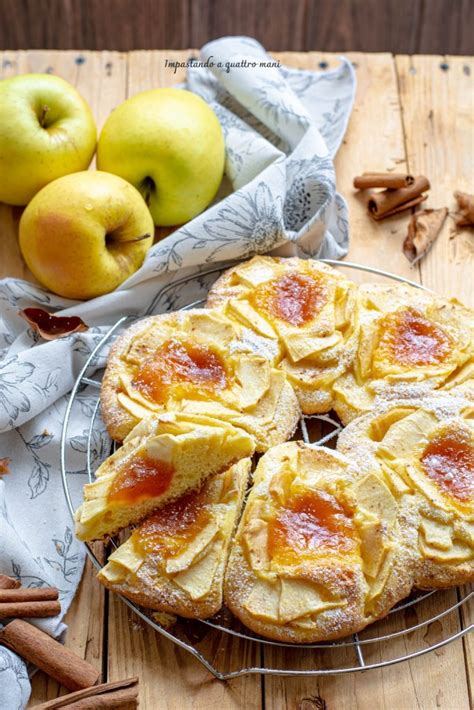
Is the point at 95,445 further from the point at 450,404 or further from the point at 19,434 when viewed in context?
the point at 450,404

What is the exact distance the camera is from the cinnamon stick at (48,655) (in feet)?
8.06

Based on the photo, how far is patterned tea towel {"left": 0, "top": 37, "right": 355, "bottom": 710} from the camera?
2.76m

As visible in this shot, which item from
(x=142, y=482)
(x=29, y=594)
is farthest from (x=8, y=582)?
(x=142, y=482)

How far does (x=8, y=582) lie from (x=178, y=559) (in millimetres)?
551

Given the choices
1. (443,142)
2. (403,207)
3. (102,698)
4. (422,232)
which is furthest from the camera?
(443,142)

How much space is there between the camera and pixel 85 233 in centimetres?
308

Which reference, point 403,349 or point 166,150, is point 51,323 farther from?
point 403,349

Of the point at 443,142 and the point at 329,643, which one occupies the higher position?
the point at 443,142

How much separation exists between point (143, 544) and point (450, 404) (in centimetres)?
102

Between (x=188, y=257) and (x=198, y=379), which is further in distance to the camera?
(x=188, y=257)

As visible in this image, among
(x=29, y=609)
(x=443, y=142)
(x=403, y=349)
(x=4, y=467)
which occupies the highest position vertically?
(x=443, y=142)

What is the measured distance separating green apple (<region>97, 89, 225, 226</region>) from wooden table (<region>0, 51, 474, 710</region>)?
0.48 m

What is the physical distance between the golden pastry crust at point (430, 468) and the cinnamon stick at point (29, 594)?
3.16 ft

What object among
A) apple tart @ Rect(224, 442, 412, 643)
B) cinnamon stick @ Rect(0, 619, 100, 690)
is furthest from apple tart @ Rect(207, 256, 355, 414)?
cinnamon stick @ Rect(0, 619, 100, 690)
